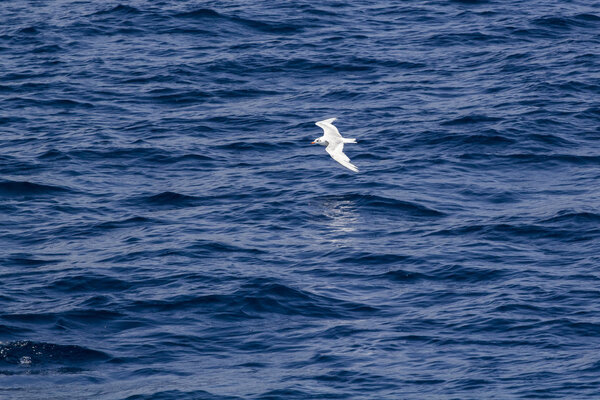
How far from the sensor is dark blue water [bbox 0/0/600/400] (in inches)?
1121

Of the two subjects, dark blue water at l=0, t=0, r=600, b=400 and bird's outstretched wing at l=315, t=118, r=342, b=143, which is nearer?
dark blue water at l=0, t=0, r=600, b=400

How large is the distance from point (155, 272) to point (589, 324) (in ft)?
39.8

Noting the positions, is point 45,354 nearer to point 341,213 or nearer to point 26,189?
point 26,189

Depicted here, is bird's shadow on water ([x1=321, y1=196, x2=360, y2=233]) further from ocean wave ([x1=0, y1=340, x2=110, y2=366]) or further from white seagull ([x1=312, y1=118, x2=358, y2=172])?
ocean wave ([x1=0, y1=340, x2=110, y2=366])

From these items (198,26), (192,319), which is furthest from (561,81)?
(192,319)

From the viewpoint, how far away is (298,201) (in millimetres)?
38000

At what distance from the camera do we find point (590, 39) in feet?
169

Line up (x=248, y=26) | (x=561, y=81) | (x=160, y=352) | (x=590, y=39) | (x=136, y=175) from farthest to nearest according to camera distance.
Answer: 1. (x=248, y=26)
2. (x=590, y=39)
3. (x=561, y=81)
4. (x=136, y=175)
5. (x=160, y=352)

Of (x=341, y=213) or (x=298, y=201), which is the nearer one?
(x=341, y=213)

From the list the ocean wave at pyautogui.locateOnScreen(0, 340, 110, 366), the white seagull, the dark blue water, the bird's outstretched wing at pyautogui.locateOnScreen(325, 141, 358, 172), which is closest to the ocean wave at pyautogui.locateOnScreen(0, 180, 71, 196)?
the dark blue water

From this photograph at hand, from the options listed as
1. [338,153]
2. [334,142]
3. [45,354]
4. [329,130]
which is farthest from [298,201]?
[45,354]

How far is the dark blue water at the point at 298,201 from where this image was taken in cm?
2847

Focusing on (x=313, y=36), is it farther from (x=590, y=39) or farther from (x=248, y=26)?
(x=590, y=39)

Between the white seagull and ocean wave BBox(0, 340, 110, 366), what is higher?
the white seagull
